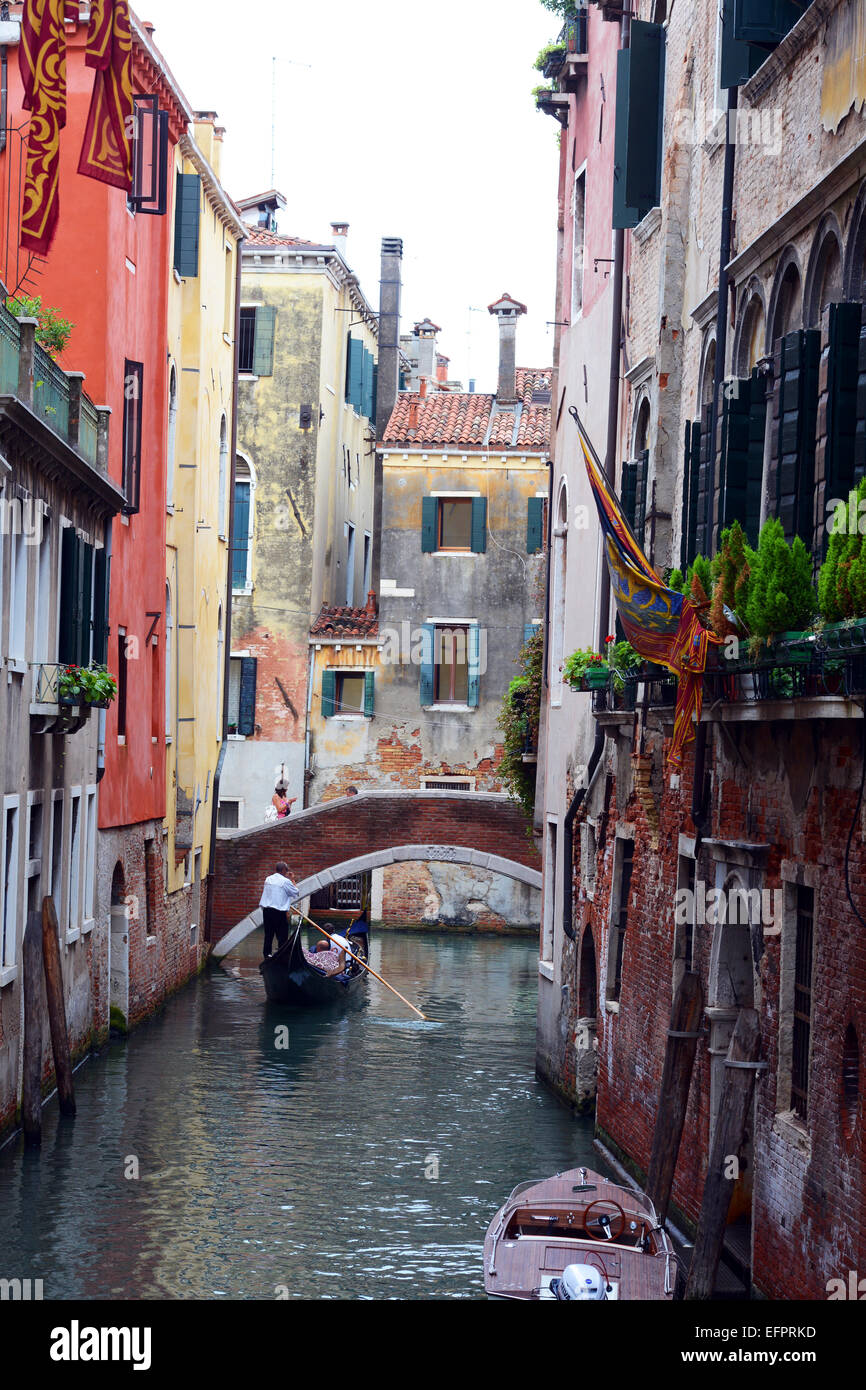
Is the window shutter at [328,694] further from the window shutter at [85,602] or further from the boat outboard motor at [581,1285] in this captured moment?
the boat outboard motor at [581,1285]

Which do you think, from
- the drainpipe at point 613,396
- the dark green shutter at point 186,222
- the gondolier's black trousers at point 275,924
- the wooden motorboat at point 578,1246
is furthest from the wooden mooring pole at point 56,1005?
the dark green shutter at point 186,222

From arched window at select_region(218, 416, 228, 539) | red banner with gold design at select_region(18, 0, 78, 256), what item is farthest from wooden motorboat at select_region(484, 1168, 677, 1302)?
arched window at select_region(218, 416, 228, 539)

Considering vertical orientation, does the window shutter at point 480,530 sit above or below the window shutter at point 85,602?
above

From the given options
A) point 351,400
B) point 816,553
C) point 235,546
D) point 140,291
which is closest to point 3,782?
point 816,553

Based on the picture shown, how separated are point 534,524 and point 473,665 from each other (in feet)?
7.77

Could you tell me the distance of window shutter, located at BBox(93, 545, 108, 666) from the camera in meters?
16.2

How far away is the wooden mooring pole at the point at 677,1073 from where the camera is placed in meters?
10.0

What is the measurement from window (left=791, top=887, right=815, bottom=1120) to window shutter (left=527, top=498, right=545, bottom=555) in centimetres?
2163

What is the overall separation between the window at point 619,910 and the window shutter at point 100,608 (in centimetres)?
518

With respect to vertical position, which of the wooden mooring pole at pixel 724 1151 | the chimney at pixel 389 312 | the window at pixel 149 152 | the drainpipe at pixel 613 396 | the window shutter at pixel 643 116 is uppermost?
the chimney at pixel 389 312

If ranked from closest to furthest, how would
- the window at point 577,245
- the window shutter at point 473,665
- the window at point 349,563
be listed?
the window at point 577,245 → the window shutter at point 473,665 → the window at point 349,563

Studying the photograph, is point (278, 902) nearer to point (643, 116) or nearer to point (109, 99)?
point (109, 99)

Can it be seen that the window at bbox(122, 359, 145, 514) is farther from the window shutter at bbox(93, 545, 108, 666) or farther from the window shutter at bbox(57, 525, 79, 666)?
the window shutter at bbox(57, 525, 79, 666)

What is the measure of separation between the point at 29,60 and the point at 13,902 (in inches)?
229
